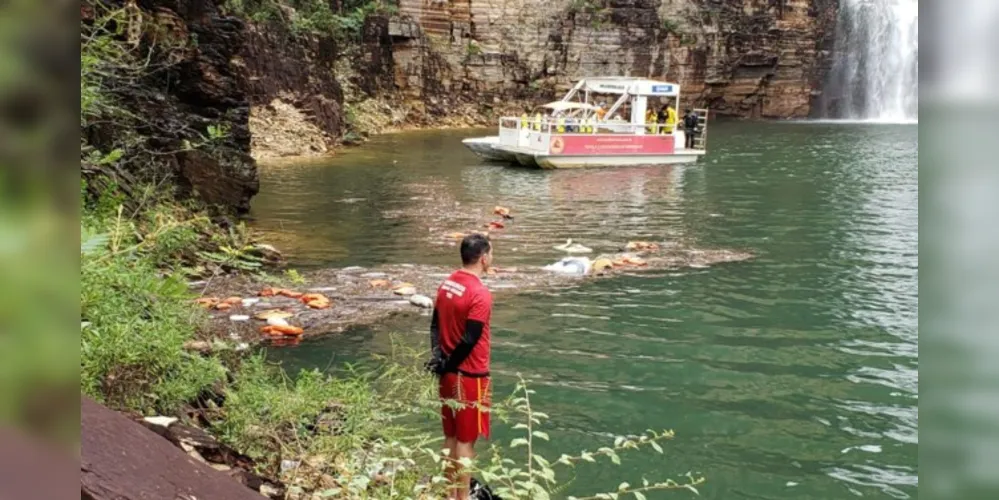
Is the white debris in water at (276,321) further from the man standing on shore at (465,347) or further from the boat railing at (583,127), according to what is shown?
the boat railing at (583,127)

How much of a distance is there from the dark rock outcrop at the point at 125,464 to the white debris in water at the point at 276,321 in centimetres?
693

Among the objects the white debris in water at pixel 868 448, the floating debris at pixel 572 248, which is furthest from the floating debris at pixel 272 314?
the white debris in water at pixel 868 448

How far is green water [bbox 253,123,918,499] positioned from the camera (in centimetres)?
681

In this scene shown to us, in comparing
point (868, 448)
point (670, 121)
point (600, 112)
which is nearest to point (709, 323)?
point (868, 448)

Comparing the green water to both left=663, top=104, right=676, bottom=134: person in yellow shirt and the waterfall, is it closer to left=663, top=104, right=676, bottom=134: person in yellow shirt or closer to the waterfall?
left=663, top=104, right=676, bottom=134: person in yellow shirt

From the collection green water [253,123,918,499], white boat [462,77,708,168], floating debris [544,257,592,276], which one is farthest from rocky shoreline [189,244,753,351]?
white boat [462,77,708,168]

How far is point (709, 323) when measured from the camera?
1040 cm

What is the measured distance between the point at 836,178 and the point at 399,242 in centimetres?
1586

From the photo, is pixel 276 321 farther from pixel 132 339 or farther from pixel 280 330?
pixel 132 339
